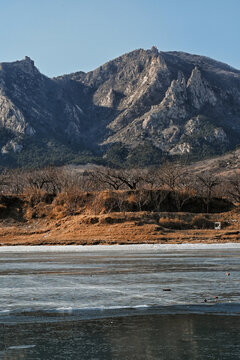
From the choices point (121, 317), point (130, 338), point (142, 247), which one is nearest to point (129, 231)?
point (142, 247)

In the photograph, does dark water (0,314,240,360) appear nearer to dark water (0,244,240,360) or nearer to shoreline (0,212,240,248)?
dark water (0,244,240,360)

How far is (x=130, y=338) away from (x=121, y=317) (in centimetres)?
266

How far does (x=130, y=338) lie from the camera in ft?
40.9

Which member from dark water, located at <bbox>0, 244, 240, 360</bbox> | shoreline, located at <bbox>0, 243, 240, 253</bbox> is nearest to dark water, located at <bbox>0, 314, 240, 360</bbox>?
dark water, located at <bbox>0, 244, 240, 360</bbox>

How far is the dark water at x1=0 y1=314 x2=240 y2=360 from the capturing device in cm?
1102

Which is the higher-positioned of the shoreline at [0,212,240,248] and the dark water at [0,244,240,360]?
the shoreline at [0,212,240,248]

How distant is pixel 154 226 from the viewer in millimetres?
68125

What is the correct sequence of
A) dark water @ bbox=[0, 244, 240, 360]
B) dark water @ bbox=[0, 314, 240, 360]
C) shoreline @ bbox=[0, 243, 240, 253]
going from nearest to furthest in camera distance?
dark water @ bbox=[0, 314, 240, 360], dark water @ bbox=[0, 244, 240, 360], shoreline @ bbox=[0, 243, 240, 253]

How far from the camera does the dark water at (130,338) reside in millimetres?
11023

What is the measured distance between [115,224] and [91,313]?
177 feet

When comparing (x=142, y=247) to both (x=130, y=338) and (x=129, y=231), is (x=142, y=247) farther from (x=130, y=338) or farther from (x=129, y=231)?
(x=130, y=338)

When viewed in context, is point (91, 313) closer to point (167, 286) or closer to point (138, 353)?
point (138, 353)

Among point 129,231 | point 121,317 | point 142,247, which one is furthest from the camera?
point 129,231

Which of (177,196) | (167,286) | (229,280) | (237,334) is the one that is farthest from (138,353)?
(177,196)
